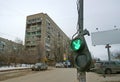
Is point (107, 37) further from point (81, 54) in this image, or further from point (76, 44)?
point (81, 54)

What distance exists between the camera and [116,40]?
76.1 feet

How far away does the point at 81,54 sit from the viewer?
→ 11.9ft

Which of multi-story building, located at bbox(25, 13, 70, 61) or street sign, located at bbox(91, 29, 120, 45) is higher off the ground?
multi-story building, located at bbox(25, 13, 70, 61)

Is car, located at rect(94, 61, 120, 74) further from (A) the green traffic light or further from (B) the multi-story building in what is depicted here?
(B) the multi-story building

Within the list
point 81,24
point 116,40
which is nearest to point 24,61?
point 116,40

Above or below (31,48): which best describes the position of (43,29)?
above

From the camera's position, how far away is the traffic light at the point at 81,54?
136 inches

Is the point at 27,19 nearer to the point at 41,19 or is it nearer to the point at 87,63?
the point at 41,19

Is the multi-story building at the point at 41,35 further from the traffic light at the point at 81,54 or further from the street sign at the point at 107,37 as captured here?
the traffic light at the point at 81,54

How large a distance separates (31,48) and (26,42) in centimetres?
426

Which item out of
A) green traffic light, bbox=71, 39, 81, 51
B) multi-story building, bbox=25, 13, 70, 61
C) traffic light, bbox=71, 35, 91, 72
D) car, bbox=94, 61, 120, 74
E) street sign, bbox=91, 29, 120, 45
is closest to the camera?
traffic light, bbox=71, 35, 91, 72

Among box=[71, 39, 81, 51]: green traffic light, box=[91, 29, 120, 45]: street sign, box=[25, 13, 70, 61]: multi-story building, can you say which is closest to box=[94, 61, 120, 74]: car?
box=[91, 29, 120, 45]: street sign

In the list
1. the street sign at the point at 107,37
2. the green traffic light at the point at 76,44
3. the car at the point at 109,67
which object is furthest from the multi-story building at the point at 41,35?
the green traffic light at the point at 76,44

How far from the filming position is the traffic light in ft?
11.3
